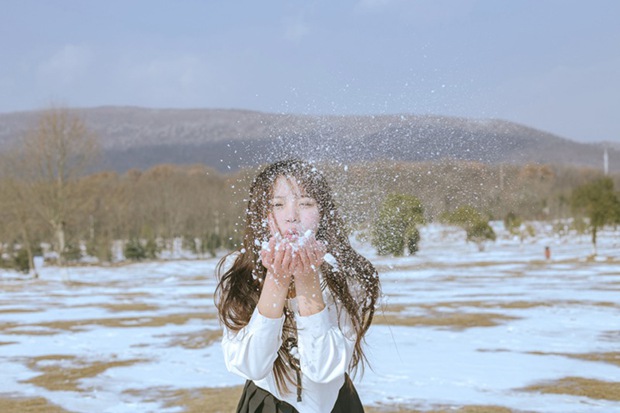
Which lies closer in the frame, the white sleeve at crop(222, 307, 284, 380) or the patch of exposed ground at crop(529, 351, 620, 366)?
the white sleeve at crop(222, 307, 284, 380)

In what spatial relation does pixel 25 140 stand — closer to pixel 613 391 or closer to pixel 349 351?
pixel 613 391

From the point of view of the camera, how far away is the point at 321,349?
1916 mm

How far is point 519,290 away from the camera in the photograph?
23.2 metres

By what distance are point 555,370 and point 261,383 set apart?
28.1ft

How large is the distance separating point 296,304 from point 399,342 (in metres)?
10.8

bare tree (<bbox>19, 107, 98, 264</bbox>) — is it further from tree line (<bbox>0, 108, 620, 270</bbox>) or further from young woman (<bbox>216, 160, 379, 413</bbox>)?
young woman (<bbox>216, 160, 379, 413</bbox>)

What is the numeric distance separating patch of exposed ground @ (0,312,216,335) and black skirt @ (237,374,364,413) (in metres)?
14.4

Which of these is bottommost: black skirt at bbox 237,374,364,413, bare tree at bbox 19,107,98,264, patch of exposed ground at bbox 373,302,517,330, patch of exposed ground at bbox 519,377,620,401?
patch of exposed ground at bbox 373,302,517,330

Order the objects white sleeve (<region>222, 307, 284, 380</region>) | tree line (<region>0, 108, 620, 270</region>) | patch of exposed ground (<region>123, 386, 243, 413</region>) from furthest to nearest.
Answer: patch of exposed ground (<region>123, 386, 243, 413</region>), tree line (<region>0, 108, 620, 270</region>), white sleeve (<region>222, 307, 284, 380</region>)

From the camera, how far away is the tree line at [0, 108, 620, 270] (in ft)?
7.27

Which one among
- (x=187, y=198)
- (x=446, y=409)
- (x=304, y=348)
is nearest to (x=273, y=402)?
(x=304, y=348)

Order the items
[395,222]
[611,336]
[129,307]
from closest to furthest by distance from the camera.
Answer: [395,222] < [611,336] < [129,307]

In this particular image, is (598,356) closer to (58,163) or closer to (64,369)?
(64,369)

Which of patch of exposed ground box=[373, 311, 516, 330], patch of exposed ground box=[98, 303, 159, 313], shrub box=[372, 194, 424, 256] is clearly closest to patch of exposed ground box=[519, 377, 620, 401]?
patch of exposed ground box=[373, 311, 516, 330]
